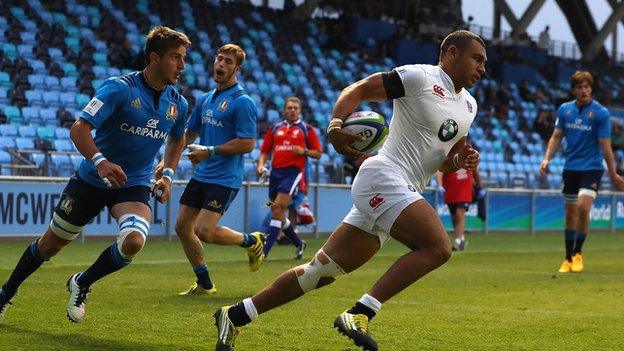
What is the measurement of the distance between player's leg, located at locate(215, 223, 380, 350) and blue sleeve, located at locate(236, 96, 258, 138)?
3.84 m

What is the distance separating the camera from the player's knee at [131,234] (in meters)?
7.57

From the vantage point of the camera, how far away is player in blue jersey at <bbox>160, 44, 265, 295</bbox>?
10625mm

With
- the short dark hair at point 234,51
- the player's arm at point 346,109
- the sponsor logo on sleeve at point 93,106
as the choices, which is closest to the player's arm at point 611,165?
the short dark hair at point 234,51

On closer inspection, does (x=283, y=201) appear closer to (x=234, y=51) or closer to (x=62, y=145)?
(x=234, y=51)

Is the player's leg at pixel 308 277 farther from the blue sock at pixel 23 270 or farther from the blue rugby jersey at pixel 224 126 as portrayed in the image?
the blue rugby jersey at pixel 224 126

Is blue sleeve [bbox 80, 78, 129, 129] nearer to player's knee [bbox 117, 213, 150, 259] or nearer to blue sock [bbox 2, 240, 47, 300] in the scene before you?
player's knee [bbox 117, 213, 150, 259]

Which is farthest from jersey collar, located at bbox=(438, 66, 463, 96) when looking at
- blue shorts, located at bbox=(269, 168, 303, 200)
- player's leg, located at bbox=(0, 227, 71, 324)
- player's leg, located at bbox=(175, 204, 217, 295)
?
blue shorts, located at bbox=(269, 168, 303, 200)

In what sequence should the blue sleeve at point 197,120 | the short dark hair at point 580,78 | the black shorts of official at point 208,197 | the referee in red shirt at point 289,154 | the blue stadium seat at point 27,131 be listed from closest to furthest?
1. the black shorts of official at point 208,197
2. the blue sleeve at point 197,120
3. the short dark hair at point 580,78
4. the referee in red shirt at point 289,154
5. the blue stadium seat at point 27,131

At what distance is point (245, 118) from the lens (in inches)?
419

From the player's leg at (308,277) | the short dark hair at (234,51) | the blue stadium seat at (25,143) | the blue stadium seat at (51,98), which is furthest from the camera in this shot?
the blue stadium seat at (51,98)

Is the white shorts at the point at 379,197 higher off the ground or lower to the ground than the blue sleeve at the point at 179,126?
lower

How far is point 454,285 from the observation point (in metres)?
12.2

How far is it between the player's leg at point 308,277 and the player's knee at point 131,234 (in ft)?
3.43

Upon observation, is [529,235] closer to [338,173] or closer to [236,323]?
[338,173]
